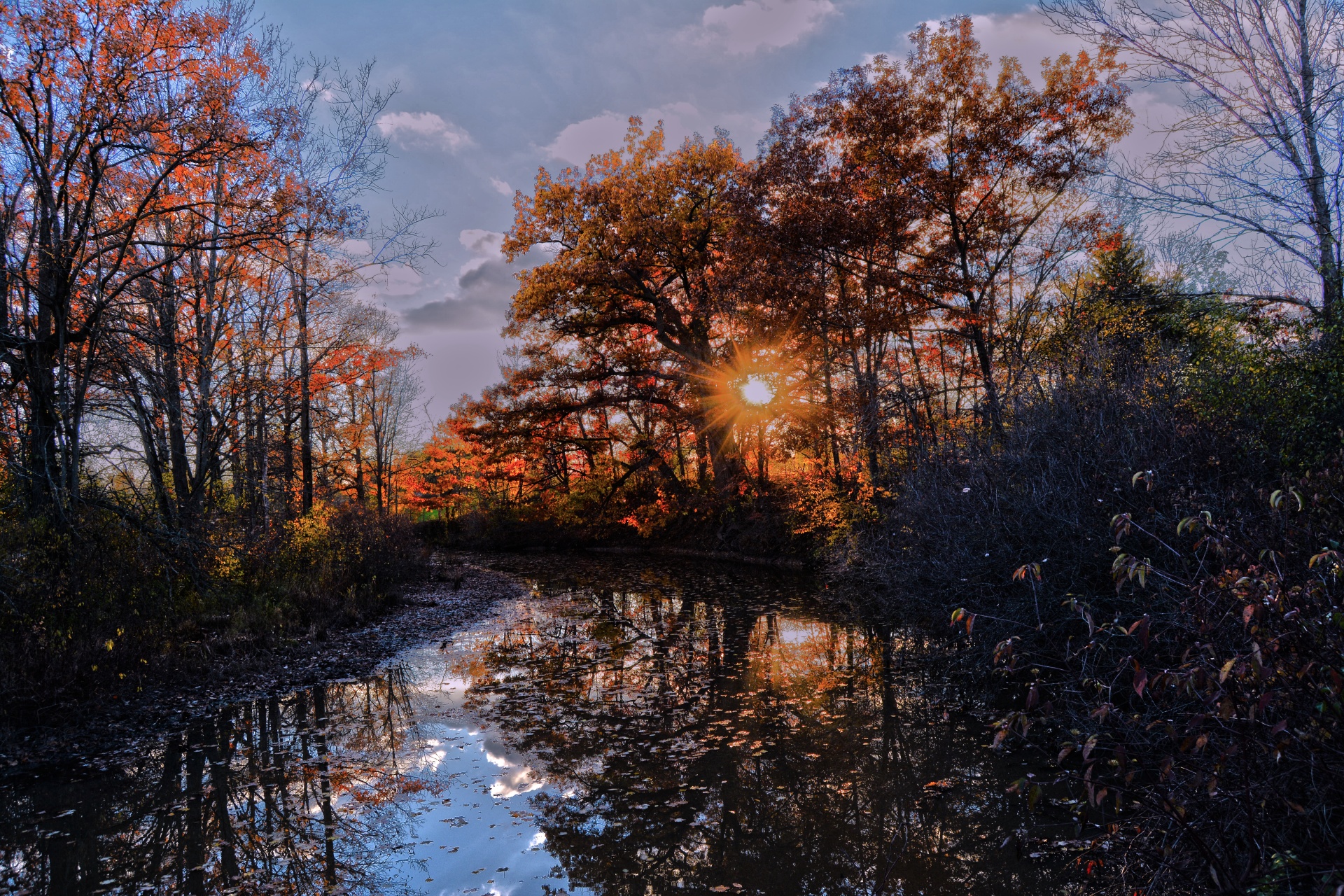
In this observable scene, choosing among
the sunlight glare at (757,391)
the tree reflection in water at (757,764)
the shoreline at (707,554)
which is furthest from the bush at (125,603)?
the shoreline at (707,554)

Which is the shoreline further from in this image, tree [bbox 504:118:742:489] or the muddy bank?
the muddy bank

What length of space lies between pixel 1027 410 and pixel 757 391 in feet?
41.8

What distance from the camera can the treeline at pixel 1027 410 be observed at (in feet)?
11.1

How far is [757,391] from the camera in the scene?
22000 millimetres

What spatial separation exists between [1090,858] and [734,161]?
23410 millimetres

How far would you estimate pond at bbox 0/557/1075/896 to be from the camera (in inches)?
189

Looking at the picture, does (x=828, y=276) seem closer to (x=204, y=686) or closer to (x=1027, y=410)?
(x=1027, y=410)

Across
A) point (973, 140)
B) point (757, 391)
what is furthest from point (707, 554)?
point (973, 140)

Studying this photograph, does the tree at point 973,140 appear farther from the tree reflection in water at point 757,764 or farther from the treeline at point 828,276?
the tree reflection in water at point 757,764

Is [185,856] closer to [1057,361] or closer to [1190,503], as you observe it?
[1190,503]

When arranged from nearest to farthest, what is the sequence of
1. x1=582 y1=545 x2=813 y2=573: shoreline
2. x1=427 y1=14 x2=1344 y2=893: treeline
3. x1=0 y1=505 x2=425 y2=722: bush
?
1. x1=427 y1=14 x2=1344 y2=893: treeline
2. x1=0 y1=505 x2=425 y2=722: bush
3. x1=582 y1=545 x2=813 y2=573: shoreline

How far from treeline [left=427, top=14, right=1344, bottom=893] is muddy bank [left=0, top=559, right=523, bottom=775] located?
8.87 m

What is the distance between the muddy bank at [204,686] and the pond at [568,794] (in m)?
0.42

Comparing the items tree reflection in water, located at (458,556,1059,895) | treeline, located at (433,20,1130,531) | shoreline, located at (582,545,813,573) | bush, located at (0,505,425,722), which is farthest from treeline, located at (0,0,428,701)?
shoreline, located at (582,545,813,573)
